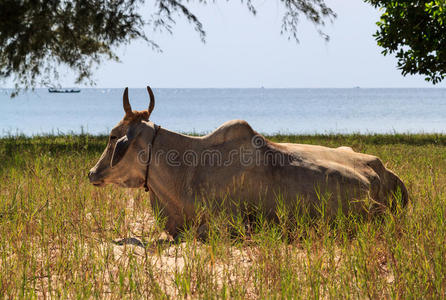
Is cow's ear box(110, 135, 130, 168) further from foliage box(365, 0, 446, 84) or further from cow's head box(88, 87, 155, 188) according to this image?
foliage box(365, 0, 446, 84)

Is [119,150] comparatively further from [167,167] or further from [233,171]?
[233,171]

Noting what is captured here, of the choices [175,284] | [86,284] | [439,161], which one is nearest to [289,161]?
[175,284]

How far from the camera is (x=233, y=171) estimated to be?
172 inches

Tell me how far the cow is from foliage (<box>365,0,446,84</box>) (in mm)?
10389

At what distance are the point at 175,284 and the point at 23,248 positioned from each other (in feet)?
4.03

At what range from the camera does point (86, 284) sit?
2.98 m

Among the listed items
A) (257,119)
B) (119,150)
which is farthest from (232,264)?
(257,119)

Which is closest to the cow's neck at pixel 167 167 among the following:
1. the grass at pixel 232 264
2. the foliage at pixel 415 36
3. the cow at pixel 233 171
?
the cow at pixel 233 171

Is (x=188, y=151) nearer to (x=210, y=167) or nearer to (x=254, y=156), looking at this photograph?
(x=210, y=167)

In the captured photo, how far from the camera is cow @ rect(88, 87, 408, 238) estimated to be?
4.34 m

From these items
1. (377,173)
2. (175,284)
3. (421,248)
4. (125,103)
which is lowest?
(175,284)

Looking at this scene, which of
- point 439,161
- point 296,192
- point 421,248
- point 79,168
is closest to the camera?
point 421,248

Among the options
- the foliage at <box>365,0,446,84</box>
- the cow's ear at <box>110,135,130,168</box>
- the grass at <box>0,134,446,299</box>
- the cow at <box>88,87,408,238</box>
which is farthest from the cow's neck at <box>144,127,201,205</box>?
the foliage at <box>365,0,446,84</box>

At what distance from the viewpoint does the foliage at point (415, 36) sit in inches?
543
